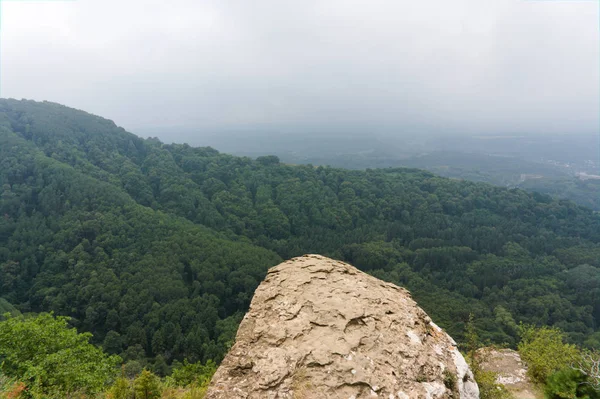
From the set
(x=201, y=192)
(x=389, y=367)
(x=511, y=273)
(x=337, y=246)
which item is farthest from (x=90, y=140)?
(x=511, y=273)

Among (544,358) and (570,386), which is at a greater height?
(570,386)

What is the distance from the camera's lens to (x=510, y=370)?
14266mm

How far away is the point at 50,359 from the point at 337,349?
39.6ft

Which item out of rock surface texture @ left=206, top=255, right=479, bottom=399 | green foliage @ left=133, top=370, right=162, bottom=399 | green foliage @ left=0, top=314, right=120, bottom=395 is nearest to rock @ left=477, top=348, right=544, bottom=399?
rock surface texture @ left=206, top=255, right=479, bottom=399

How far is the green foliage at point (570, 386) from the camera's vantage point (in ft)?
26.5

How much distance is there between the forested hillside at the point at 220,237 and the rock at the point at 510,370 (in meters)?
33.0

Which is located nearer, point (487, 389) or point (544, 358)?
point (487, 389)

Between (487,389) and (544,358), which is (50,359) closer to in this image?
(487,389)

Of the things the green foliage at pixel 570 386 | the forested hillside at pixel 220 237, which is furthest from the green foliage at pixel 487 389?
the forested hillside at pixel 220 237

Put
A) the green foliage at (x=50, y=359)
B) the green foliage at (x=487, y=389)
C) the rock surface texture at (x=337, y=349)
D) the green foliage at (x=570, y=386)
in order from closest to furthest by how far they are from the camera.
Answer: the rock surface texture at (x=337, y=349) < the green foliage at (x=570, y=386) < the green foliage at (x=487, y=389) < the green foliage at (x=50, y=359)

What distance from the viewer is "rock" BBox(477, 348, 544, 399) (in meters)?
12.4

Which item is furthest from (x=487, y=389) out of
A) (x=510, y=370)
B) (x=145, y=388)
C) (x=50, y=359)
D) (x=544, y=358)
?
(x=50, y=359)

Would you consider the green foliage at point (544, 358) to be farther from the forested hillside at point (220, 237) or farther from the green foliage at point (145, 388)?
the forested hillside at point (220, 237)

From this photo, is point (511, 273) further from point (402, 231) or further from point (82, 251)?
point (82, 251)
